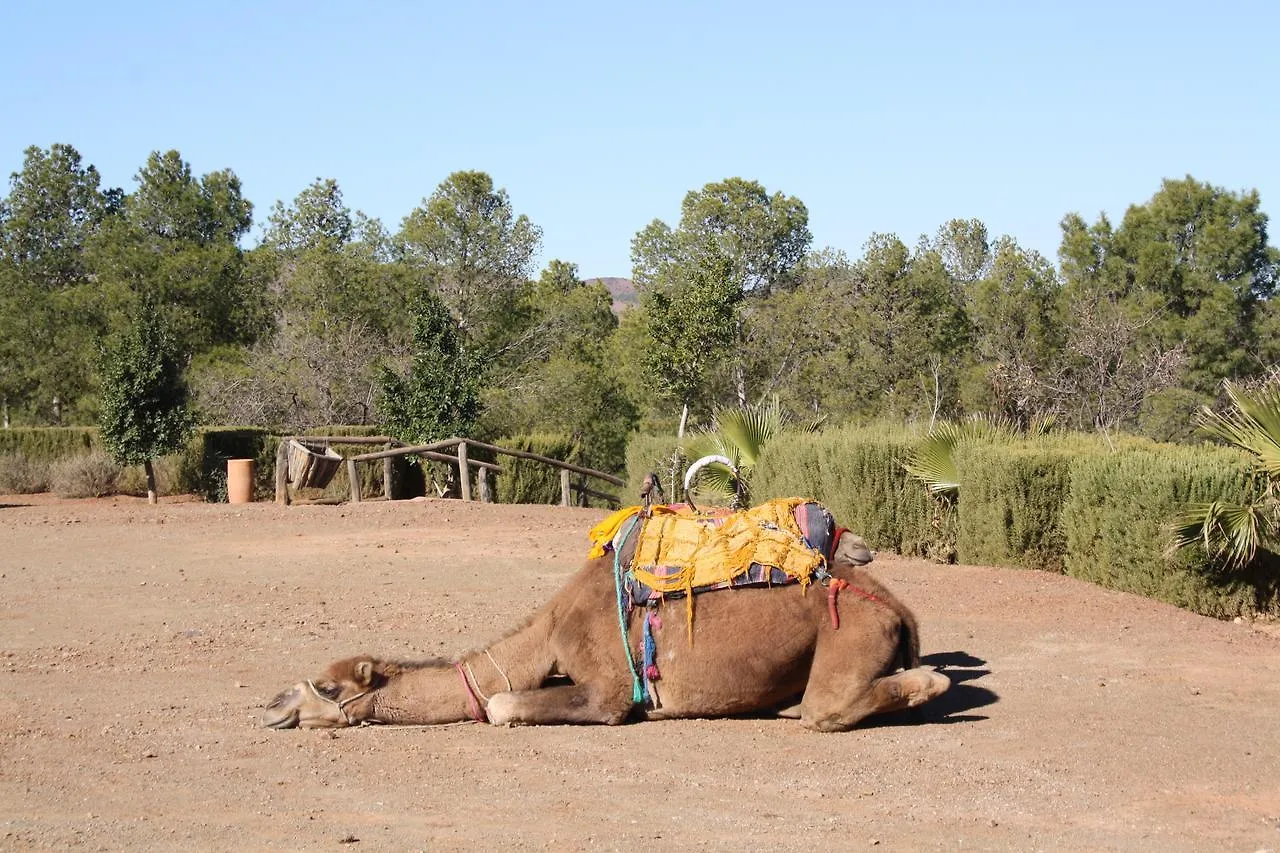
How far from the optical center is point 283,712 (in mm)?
7102

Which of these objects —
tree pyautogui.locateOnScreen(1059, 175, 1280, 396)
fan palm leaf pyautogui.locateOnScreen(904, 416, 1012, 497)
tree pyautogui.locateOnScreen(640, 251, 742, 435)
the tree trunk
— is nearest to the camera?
fan palm leaf pyautogui.locateOnScreen(904, 416, 1012, 497)

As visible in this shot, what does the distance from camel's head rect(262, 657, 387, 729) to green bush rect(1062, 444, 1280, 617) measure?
281 inches

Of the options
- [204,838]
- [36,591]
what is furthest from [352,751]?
[36,591]

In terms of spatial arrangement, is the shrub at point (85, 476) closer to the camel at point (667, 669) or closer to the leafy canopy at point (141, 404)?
the leafy canopy at point (141, 404)

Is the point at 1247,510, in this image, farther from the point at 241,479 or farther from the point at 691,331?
the point at 691,331

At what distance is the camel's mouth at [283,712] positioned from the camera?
7105 mm

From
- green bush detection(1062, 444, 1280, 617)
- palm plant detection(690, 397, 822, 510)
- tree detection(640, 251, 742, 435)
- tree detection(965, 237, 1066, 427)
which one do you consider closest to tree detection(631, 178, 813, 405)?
tree detection(965, 237, 1066, 427)

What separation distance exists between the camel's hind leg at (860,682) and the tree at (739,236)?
49.4m

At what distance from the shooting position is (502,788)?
19.9 ft

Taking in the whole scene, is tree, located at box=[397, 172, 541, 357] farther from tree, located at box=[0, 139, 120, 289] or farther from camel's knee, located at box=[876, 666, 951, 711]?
camel's knee, located at box=[876, 666, 951, 711]

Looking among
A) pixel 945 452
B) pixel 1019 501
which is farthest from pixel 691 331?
pixel 1019 501

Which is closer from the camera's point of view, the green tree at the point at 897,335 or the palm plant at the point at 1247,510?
the palm plant at the point at 1247,510

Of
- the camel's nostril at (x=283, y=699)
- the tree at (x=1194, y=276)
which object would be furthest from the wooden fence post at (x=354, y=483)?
the tree at (x=1194, y=276)

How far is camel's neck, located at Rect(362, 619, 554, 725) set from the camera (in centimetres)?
714
